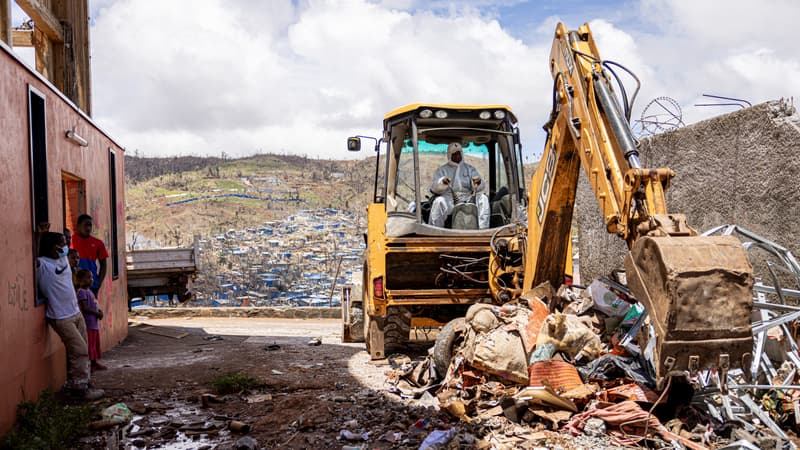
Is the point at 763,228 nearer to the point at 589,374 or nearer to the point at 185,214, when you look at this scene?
the point at 589,374

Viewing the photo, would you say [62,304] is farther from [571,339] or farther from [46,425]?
[571,339]

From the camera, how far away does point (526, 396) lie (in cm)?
456

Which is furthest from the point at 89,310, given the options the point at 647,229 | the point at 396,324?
the point at 647,229

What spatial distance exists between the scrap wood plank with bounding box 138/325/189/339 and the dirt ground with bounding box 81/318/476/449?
0.45 metres

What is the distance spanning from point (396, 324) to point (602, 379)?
3.28 m

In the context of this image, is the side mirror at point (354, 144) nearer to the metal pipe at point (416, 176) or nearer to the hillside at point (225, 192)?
the metal pipe at point (416, 176)

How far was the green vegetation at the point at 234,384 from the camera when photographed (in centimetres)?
631

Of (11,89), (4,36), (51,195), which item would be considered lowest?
(51,195)

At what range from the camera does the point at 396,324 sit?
300 inches

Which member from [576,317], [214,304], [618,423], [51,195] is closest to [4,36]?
[51,195]

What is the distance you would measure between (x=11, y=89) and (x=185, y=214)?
28.8 m

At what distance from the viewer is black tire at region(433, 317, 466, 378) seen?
5.96m

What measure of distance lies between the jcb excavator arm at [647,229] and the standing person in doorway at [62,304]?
473cm

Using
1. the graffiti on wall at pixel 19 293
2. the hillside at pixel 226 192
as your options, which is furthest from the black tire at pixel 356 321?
Answer: the hillside at pixel 226 192
